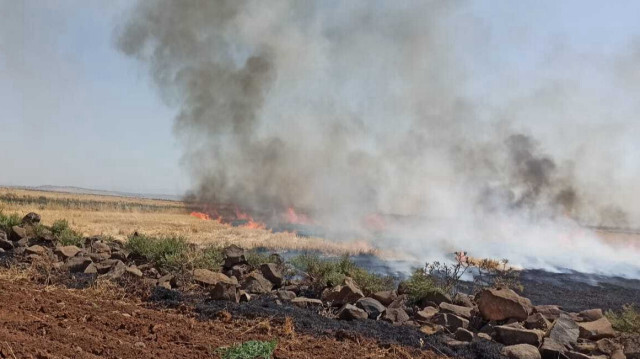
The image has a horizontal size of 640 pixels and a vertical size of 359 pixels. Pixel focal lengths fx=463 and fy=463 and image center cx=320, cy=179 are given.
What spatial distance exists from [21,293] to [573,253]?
3908cm

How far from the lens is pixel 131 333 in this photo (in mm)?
6656

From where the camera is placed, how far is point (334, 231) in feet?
150

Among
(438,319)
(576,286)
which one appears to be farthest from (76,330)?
(576,286)

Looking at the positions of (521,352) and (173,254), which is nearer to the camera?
(521,352)

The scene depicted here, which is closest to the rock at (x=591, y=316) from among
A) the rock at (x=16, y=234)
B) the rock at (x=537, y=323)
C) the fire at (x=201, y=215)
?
the rock at (x=537, y=323)

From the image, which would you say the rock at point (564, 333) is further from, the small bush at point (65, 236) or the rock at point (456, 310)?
the small bush at point (65, 236)

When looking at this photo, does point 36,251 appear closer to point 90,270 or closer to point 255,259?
point 90,270

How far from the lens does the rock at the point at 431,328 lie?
8.16m

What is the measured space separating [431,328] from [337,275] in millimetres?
3252

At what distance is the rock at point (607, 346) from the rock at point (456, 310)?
2.26m

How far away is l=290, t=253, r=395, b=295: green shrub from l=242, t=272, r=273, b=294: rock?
1171 mm

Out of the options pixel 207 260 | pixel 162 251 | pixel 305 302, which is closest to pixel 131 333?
pixel 305 302

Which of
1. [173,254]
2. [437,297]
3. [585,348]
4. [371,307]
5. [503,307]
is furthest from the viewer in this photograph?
[173,254]

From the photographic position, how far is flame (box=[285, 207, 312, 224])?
52.3m
